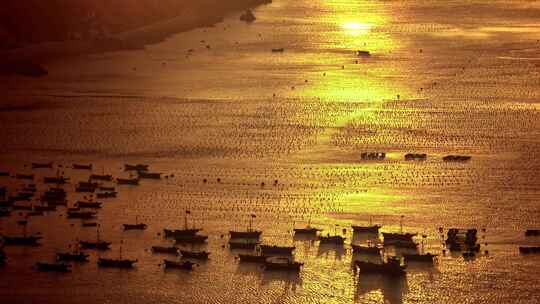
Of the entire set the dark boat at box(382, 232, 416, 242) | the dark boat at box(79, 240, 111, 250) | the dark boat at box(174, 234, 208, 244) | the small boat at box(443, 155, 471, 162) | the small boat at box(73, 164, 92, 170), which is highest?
the small boat at box(443, 155, 471, 162)

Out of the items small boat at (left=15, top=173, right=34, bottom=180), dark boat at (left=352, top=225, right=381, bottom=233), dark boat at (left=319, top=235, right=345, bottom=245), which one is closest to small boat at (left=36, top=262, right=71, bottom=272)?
dark boat at (left=319, top=235, right=345, bottom=245)

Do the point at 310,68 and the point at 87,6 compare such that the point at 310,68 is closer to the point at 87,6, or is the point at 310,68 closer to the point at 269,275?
the point at 87,6

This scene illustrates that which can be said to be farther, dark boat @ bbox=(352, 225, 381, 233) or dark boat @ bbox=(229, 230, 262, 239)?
dark boat @ bbox=(352, 225, 381, 233)

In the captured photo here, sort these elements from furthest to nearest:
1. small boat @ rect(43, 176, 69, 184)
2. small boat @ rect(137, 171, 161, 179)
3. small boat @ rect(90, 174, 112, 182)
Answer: small boat @ rect(137, 171, 161, 179), small boat @ rect(90, 174, 112, 182), small boat @ rect(43, 176, 69, 184)

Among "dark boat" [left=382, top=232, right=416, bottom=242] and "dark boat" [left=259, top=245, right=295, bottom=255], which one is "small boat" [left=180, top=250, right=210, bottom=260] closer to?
"dark boat" [left=259, top=245, right=295, bottom=255]

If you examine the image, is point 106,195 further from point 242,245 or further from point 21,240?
point 242,245

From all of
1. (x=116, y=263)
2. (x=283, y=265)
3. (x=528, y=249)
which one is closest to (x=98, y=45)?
(x=116, y=263)

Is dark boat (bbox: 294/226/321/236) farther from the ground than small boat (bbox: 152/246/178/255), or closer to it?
farther from the ground
